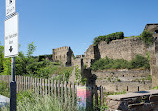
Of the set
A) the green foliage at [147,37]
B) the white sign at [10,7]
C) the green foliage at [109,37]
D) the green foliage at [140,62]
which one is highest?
the green foliage at [109,37]

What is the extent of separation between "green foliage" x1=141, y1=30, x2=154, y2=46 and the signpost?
21128 mm

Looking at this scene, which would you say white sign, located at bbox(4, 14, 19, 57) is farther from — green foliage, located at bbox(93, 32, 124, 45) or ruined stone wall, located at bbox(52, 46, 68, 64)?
ruined stone wall, located at bbox(52, 46, 68, 64)

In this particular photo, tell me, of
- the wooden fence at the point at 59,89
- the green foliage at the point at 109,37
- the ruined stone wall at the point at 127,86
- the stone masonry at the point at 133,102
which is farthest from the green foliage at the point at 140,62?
the stone masonry at the point at 133,102

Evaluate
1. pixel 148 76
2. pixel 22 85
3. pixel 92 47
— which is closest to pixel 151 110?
pixel 22 85

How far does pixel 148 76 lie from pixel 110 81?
4712 millimetres

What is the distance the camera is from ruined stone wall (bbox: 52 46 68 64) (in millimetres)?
45644

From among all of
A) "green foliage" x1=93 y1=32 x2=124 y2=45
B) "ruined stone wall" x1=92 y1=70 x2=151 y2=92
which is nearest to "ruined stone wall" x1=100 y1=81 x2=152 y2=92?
"ruined stone wall" x1=92 y1=70 x2=151 y2=92

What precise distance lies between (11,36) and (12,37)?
0.16ft

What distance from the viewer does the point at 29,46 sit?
32.2 ft

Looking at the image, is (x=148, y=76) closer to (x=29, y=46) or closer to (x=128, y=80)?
(x=128, y=80)

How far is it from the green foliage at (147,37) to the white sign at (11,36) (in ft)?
69.5

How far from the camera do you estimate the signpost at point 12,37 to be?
9.71ft

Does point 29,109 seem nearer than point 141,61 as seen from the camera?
Yes

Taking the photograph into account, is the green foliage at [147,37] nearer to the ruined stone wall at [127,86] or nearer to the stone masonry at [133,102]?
the ruined stone wall at [127,86]
